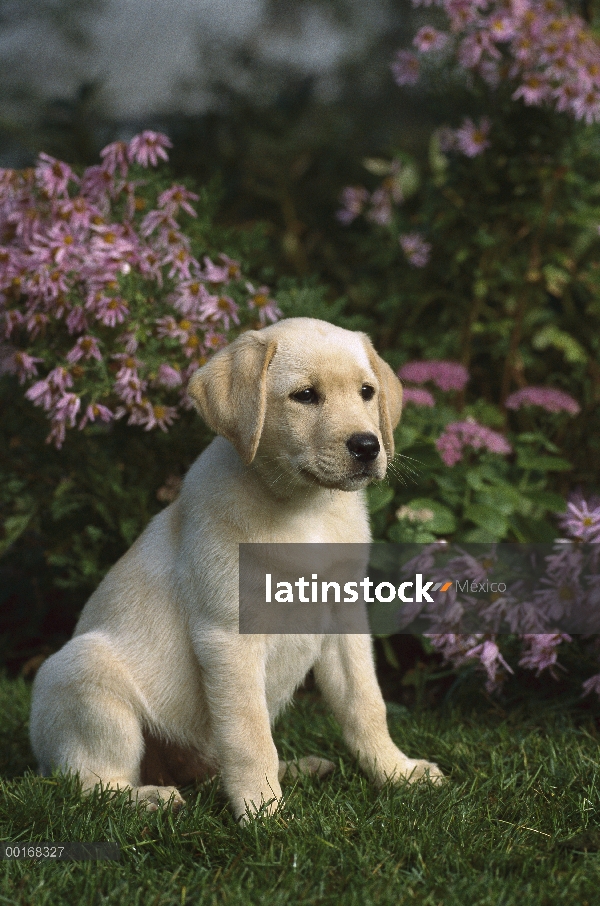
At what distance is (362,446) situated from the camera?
276 cm

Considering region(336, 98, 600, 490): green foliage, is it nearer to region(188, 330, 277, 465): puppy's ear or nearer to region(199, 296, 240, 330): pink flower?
region(199, 296, 240, 330): pink flower

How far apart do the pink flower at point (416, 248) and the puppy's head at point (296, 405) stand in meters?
2.53

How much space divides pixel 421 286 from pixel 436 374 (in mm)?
1038

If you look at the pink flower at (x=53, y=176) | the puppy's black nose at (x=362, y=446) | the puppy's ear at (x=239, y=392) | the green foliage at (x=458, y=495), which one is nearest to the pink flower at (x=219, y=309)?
the pink flower at (x=53, y=176)

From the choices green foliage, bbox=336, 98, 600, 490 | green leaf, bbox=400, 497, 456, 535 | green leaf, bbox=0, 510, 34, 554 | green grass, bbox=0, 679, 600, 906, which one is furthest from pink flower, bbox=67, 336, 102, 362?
green foliage, bbox=336, 98, 600, 490

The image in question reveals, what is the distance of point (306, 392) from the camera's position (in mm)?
2912

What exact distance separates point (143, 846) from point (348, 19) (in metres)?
7.73

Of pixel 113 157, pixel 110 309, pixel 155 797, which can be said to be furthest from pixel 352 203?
pixel 155 797

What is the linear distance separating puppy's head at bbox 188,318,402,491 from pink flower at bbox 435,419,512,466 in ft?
4.11

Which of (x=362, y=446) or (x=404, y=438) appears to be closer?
(x=362, y=446)

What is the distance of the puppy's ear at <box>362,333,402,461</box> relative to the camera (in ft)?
10.3

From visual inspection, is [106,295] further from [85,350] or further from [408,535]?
[408,535]

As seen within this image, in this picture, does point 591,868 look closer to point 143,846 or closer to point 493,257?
point 143,846

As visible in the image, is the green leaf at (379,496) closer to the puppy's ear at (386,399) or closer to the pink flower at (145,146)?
the puppy's ear at (386,399)
